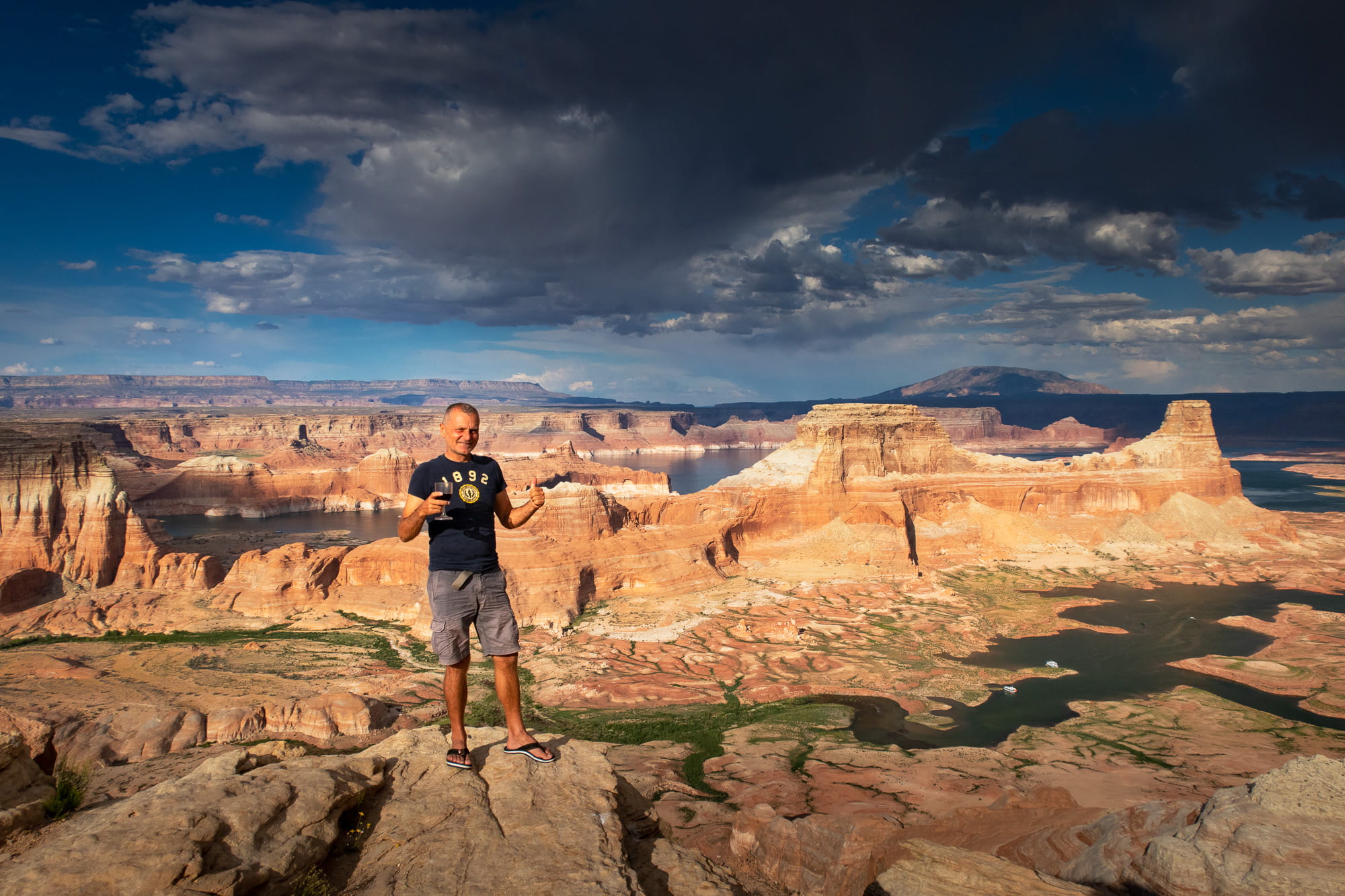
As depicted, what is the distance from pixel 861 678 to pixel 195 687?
2465 cm

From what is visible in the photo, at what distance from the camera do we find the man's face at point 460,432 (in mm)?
7988

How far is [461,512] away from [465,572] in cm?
71

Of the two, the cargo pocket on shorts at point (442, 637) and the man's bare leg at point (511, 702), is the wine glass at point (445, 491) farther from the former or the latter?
the man's bare leg at point (511, 702)

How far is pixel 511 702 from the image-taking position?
8258 millimetres

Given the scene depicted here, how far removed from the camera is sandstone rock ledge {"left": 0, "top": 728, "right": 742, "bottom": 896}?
524 cm

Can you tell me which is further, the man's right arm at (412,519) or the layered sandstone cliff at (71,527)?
the layered sandstone cliff at (71,527)

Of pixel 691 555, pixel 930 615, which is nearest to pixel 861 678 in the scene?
pixel 930 615

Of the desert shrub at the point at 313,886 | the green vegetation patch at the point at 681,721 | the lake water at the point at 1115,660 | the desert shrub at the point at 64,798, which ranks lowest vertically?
the lake water at the point at 1115,660

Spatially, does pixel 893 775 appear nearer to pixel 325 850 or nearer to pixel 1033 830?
pixel 1033 830

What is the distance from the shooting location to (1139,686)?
89.1ft

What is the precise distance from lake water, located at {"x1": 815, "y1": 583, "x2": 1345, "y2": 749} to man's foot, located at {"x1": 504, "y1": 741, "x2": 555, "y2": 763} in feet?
51.3

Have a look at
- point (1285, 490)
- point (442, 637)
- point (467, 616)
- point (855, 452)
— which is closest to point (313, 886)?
point (442, 637)

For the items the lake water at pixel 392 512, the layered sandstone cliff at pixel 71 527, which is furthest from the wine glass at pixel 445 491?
the lake water at pixel 392 512

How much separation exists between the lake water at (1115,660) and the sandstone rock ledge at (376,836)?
15.9 meters
